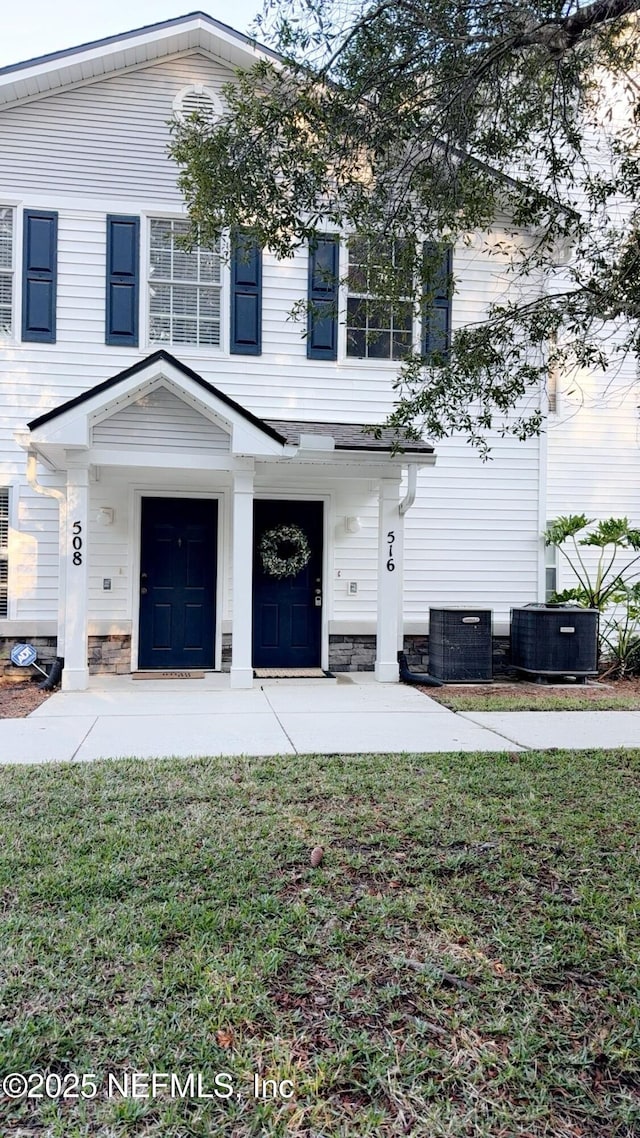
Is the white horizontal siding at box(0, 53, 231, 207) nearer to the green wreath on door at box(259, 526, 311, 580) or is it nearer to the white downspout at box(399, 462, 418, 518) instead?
the green wreath on door at box(259, 526, 311, 580)

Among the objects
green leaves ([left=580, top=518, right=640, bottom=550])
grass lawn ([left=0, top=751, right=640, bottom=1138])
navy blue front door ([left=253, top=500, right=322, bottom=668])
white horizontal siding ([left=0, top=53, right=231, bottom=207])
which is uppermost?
white horizontal siding ([left=0, top=53, right=231, bottom=207])

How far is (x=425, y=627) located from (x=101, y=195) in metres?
7.07

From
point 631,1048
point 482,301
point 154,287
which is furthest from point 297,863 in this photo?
point 482,301

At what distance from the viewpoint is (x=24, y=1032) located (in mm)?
2254

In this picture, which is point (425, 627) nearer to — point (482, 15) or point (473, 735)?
point (473, 735)

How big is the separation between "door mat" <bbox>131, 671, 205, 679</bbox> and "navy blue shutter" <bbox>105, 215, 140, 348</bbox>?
425cm

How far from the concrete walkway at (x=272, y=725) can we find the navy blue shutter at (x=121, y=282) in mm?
4561

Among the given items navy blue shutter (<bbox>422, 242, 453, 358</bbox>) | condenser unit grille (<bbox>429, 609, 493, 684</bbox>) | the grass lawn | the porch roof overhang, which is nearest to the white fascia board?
the porch roof overhang

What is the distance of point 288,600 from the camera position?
9828 mm

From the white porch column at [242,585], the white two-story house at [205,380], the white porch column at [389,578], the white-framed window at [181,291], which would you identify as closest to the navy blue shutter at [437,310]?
the white two-story house at [205,380]

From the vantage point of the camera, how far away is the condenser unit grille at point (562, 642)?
9.20m

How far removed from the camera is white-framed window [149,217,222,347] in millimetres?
9531

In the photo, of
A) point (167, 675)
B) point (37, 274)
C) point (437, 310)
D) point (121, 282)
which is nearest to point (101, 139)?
point (121, 282)

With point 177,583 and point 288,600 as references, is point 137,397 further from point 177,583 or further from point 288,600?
point 288,600
